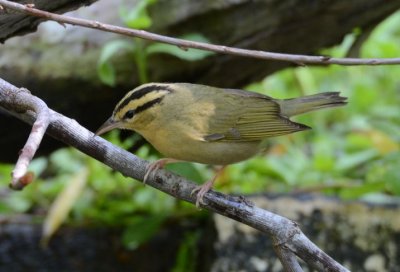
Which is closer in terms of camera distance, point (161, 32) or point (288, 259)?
point (288, 259)

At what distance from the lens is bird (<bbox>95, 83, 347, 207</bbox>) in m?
3.59

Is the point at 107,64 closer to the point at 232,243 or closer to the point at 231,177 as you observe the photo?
the point at 232,243

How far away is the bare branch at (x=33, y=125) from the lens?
193cm

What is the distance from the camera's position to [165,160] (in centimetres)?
356

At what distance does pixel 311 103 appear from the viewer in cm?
408

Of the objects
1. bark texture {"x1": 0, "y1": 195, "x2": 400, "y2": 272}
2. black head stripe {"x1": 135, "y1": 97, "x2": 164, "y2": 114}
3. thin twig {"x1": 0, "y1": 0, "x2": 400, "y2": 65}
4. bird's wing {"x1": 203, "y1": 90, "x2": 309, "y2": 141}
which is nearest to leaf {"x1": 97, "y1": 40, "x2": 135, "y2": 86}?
black head stripe {"x1": 135, "y1": 97, "x2": 164, "y2": 114}

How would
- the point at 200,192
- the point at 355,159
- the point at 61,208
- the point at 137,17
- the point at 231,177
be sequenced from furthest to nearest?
the point at 355,159 < the point at 231,177 < the point at 61,208 < the point at 137,17 < the point at 200,192

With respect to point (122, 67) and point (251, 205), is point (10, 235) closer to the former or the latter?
point (122, 67)

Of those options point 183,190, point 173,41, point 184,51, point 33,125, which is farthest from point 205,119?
point 33,125

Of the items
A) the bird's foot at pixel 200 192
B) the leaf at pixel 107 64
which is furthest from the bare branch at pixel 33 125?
the leaf at pixel 107 64

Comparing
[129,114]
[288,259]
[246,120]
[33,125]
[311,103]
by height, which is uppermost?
[311,103]

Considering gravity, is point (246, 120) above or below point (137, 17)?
below

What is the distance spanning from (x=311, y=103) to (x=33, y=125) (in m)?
2.09

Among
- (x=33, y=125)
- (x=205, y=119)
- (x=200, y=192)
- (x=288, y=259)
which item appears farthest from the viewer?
(x=205, y=119)
